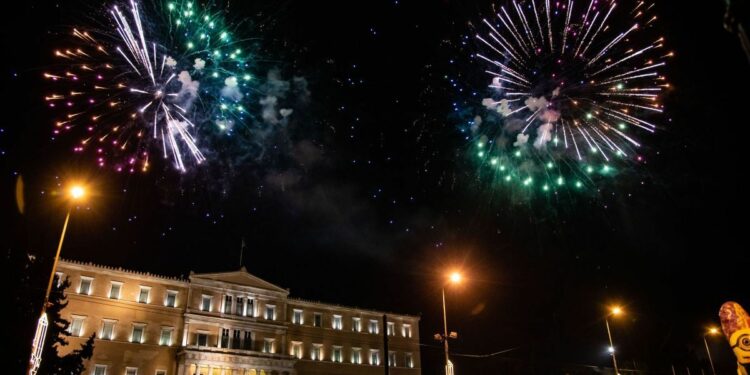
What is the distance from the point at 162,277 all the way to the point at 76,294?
6.97m

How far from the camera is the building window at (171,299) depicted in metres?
46.9

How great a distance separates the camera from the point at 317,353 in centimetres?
5328

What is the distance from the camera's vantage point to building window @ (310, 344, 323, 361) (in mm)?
52853

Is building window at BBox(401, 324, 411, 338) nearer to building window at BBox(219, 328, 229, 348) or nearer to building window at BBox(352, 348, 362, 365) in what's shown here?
building window at BBox(352, 348, 362, 365)

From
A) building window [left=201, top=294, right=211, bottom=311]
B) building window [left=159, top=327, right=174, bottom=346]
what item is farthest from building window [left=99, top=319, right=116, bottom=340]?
building window [left=201, top=294, right=211, bottom=311]

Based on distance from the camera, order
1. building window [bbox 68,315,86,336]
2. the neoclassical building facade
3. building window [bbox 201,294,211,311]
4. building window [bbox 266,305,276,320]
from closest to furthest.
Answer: building window [bbox 68,315,86,336]
the neoclassical building facade
building window [bbox 201,294,211,311]
building window [bbox 266,305,276,320]

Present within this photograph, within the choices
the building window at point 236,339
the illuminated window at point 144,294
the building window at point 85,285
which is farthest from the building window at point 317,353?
the building window at point 85,285

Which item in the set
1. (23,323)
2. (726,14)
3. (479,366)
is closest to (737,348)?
(726,14)

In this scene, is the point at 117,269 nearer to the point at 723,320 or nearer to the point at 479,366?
the point at 479,366

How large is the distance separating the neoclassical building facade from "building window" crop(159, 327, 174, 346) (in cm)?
9

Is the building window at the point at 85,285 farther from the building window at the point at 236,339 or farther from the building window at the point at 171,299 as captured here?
the building window at the point at 236,339

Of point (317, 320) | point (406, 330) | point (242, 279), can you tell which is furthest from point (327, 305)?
point (406, 330)

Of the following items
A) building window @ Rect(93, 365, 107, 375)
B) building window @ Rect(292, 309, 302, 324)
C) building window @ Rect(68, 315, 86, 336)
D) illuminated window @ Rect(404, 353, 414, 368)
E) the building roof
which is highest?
the building roof

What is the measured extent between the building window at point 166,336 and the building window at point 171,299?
7.14 feet
